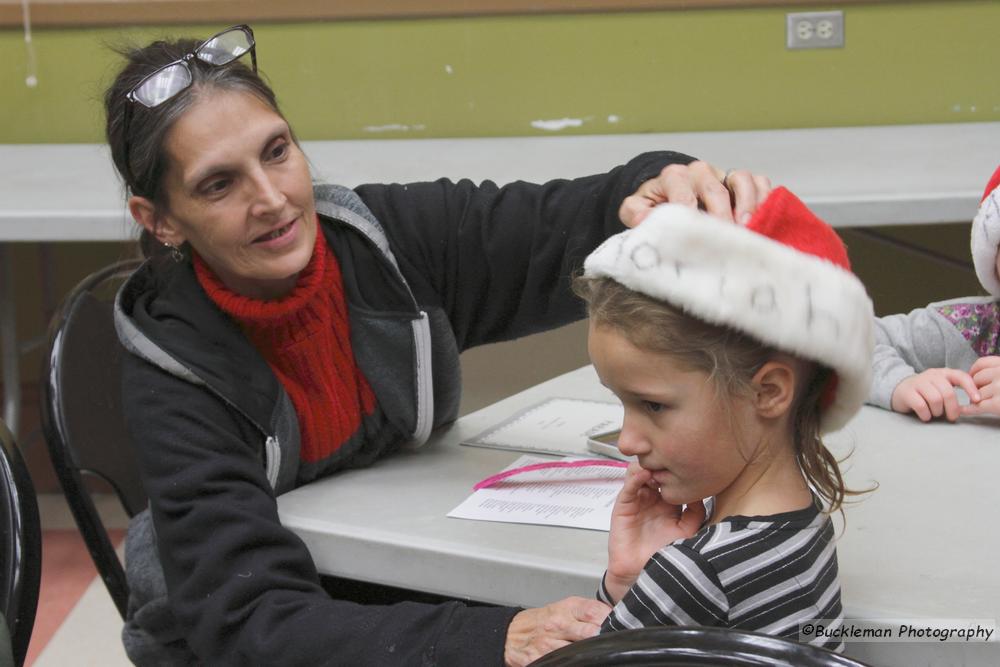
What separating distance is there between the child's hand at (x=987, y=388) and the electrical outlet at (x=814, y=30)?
6.90 feet

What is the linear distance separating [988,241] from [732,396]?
2.62ft

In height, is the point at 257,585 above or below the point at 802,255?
below

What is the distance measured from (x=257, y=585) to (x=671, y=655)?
57cm

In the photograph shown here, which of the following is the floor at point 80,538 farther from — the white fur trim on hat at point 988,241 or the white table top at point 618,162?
the white fur trim on hat at point 988,241

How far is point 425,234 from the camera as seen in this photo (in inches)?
61.6

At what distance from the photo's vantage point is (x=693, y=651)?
2.38ft

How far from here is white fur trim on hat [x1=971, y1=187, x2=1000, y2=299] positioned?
1558 millimetres

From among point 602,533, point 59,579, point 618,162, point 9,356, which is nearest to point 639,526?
point 602,533

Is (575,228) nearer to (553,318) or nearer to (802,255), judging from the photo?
(553,318)

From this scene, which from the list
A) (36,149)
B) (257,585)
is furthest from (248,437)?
(36,149)

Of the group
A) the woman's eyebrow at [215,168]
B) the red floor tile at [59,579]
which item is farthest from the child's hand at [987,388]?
the red floor tile at [59,579]

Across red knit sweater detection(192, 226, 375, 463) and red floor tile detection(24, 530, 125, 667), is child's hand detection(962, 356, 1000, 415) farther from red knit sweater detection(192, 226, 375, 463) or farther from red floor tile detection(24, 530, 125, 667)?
red floor tile detection(24, 530, 125, 667)

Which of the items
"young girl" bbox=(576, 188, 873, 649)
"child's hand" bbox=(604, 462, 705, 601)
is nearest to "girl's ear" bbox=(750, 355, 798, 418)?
"young girl" bbox=(576, 188, 873, 649)

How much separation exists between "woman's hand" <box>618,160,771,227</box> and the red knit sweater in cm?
38
